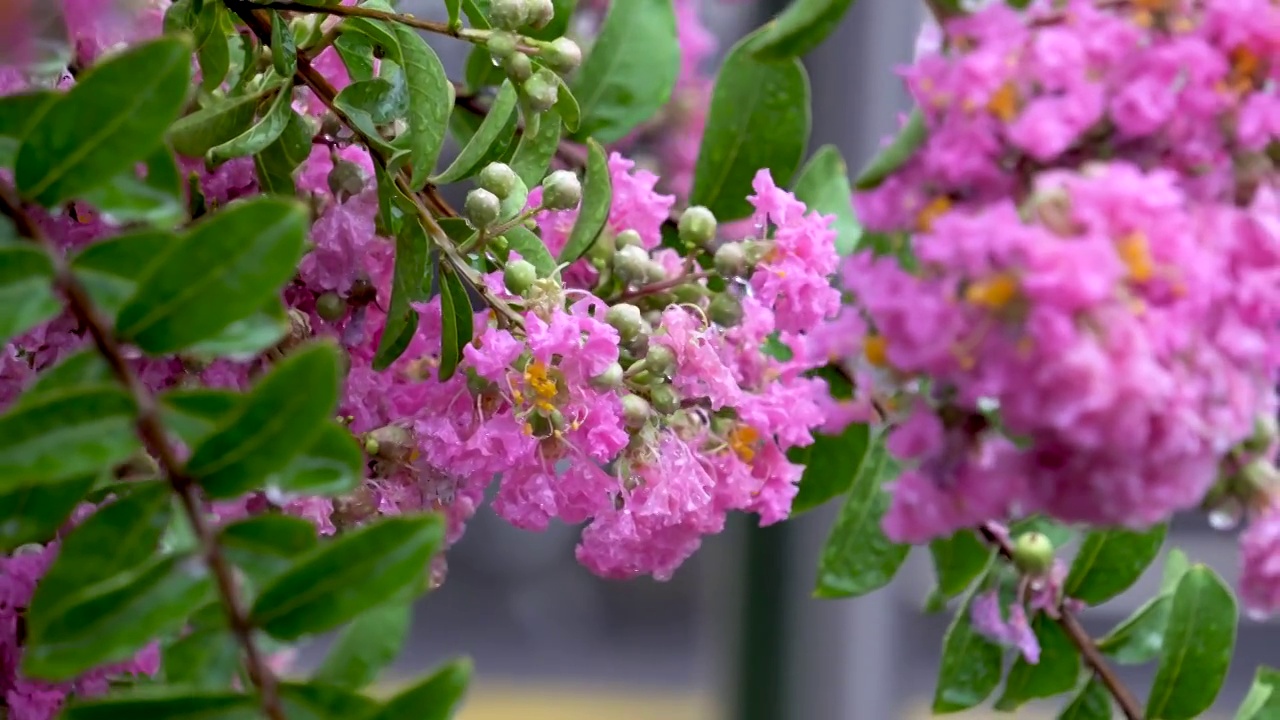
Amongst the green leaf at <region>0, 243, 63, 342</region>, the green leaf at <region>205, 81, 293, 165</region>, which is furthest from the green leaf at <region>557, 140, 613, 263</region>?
the green leaf at <region>0, 243, 63, 342</region>

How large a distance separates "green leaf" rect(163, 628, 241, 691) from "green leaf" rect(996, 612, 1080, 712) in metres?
0.37

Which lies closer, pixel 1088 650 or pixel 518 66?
pixel 518 66

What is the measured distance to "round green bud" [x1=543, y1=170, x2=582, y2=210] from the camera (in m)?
0.49

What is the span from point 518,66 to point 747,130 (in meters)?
0.17

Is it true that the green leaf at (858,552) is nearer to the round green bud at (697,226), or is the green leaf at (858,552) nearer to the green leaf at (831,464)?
the green leaf at (831,464)

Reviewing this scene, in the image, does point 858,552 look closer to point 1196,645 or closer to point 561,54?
point 1196,645

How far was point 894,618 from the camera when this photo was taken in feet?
4.15

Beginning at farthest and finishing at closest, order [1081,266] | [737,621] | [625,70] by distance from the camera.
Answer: [737,621]
[625,70]
[1081,266]

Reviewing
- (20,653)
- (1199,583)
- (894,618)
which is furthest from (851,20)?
(20,653)

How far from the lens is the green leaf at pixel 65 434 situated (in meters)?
0.30

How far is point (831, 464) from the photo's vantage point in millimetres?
601

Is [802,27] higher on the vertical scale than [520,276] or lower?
higher

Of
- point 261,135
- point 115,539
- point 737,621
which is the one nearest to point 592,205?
point 261,135

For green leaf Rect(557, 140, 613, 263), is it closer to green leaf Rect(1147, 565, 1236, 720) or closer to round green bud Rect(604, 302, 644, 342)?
round green bud Rect(604, 302, 644, 342)
